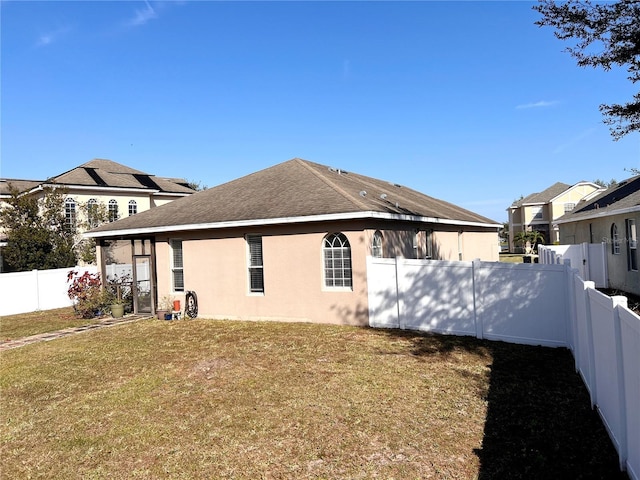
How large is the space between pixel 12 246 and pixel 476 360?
74.2 feet

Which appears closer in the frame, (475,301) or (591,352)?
(591,352)

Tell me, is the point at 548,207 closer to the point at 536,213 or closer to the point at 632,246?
the point at 536,213

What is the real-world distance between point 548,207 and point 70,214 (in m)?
50.7

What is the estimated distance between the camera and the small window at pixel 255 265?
12992 millimetres

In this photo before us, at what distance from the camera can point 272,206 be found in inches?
511

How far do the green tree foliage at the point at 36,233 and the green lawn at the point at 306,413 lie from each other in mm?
14254

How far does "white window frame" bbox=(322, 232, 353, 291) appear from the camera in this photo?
11602mm

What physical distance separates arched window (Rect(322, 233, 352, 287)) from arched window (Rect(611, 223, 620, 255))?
1368 cm

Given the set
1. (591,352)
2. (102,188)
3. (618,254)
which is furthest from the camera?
(102,188)

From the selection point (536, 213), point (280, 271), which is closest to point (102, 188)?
point (280, 271)

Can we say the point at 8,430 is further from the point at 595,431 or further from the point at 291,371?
the point at 595,431

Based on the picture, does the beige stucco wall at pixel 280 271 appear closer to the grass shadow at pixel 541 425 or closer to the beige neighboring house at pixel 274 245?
the beige neighboring house at pixel 274 245

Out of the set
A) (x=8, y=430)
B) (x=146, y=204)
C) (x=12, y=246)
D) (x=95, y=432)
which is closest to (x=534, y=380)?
(x=95, y=432)

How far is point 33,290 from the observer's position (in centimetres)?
1739
